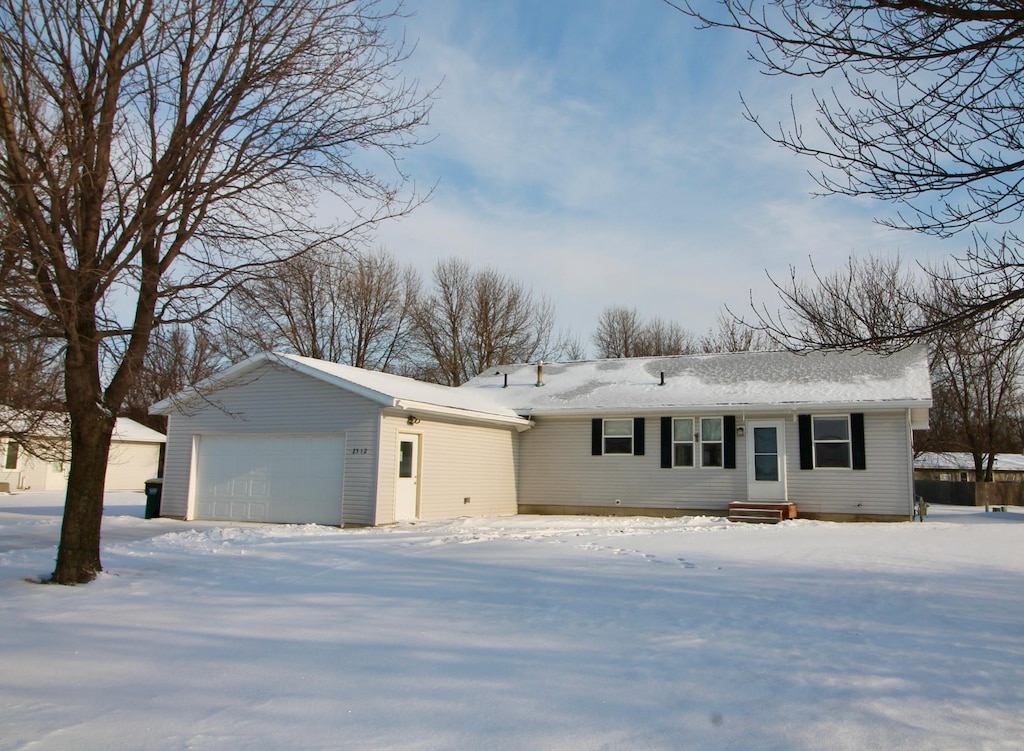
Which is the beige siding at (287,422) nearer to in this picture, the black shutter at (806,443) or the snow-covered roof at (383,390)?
the snow-covered roof at (383,390)

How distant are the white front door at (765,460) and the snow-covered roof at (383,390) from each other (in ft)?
18.8

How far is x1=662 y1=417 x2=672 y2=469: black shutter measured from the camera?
19.7 meters

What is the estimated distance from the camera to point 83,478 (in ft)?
29.7

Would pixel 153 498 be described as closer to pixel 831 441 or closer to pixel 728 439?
pixel 728 439

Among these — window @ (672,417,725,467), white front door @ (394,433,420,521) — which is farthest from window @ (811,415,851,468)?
white front door @ (394,433,420,521)

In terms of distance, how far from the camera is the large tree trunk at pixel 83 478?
8914mm

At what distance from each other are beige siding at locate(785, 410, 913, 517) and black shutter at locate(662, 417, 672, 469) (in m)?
2.86

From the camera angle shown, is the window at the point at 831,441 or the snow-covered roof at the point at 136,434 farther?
the snow-covered roof at the point at 136,434

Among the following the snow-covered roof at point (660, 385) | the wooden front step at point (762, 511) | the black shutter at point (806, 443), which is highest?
the snow-covered roof at point (660, 385)

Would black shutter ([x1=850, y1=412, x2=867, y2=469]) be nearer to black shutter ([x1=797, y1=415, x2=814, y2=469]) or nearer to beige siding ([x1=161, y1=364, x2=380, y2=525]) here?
black shutter ([x1=797, y1=415, x2=814, y2=469])

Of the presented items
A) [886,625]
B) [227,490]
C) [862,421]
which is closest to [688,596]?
[886,625]

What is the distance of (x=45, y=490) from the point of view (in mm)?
34906

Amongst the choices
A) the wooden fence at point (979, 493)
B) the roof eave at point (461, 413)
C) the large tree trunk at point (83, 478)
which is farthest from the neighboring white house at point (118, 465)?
the wooden fence at point (979, 493)

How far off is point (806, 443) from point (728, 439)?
177 cm
